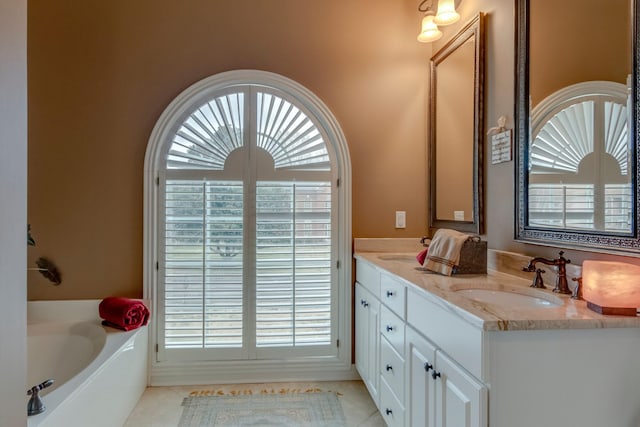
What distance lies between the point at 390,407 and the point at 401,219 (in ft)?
4.21

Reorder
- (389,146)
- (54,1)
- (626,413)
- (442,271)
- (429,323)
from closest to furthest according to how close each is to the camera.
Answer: (626,413) → (429,323) → (442,271) → (54,1) → (389,146)

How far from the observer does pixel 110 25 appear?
2518 millimetres

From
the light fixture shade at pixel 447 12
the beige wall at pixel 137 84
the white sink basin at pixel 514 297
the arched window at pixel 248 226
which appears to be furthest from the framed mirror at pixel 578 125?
the arched window at pixel 248 226

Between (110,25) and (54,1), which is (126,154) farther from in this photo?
(54,1)

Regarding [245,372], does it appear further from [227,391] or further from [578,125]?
[578,125]

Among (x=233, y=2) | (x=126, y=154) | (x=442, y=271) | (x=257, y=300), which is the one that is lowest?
(x=257, y=300)

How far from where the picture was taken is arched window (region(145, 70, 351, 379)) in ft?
8.27

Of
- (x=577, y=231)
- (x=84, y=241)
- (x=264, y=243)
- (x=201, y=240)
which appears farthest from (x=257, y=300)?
(x=577, y=231)

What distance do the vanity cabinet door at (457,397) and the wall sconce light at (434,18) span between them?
1865 mm

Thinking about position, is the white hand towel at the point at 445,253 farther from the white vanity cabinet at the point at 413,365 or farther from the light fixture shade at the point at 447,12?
the light fixture shade at the point at 447,12

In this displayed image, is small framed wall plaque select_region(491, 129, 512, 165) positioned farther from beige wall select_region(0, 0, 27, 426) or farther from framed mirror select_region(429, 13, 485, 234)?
beige wall select_region(0, 0, 27, 426)

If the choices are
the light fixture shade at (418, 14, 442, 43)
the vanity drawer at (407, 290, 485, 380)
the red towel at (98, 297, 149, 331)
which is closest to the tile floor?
the red towel at (98, 297, 149, 331)

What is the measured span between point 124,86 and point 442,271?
235 centimetres

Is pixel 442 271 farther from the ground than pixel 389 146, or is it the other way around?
pixel 389 146
